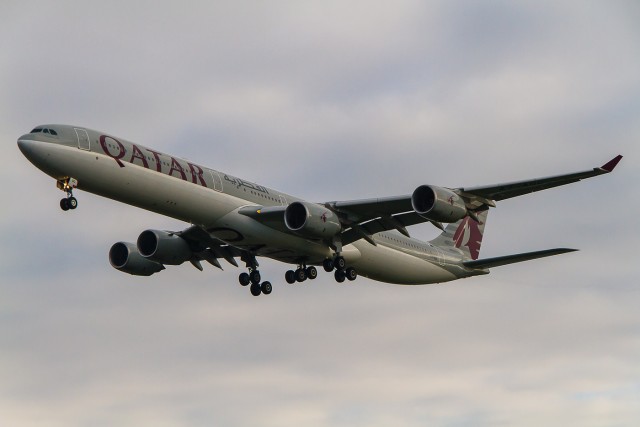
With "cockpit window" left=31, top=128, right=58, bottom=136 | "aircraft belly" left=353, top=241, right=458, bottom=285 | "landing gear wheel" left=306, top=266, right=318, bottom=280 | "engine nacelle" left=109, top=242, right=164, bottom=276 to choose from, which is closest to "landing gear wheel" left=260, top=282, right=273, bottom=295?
"landing gear wheel" left=306, top=266, right=318, bottom=280

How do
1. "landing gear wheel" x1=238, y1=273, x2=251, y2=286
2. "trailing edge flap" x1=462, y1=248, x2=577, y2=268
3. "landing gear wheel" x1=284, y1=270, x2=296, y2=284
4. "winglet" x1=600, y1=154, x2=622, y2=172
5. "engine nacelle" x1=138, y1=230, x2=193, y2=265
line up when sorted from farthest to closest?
1. "landing gear wheel" x1=238, y1=273, x2=251, y2=286
2. "engine nacelle" x1=138, y1=230, x2=193, y2=265
3. "landing gear wheel" x1=284, y1=270, x2=296, y2=284
4. "trailing edge flap" x1=462, y1=248, x2=577, y2=268
5. "winglet" x1=600, y1=154, x2=622, y2=172

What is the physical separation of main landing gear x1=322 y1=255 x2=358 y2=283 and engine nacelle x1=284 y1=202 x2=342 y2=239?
2.70 meters

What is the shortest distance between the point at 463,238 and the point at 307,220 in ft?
53.9

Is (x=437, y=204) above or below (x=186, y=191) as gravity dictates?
below

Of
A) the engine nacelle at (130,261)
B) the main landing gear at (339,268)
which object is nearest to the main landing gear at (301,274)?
the main landing gear at (339,268)

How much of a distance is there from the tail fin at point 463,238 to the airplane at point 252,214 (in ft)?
9.62

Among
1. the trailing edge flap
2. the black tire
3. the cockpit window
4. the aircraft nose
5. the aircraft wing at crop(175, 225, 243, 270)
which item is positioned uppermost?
the cockpit window

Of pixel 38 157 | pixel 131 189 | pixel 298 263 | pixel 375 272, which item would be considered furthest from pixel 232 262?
pixel 38 157

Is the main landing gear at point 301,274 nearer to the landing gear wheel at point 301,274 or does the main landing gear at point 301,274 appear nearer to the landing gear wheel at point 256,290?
the landing gear wheel at point 301,274

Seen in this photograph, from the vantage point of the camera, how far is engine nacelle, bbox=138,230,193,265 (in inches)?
1892

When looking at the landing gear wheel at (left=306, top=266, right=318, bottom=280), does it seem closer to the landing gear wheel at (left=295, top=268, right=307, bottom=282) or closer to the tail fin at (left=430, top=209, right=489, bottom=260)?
the landing gear wheel at (left=295, top=268, right=307, bottom=282)

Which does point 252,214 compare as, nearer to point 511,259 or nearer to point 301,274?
point 301,274

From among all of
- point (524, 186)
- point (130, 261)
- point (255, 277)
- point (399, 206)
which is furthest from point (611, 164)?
point (130, 261)

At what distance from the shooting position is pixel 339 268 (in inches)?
1843
